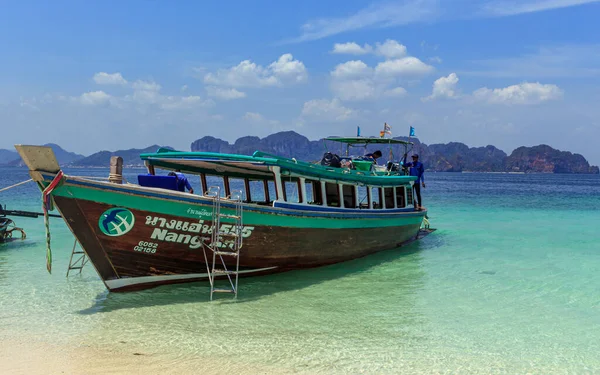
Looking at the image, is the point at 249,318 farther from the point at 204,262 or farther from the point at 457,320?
the point at 457,320

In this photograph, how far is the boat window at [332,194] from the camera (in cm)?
1327

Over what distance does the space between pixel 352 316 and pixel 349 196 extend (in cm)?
508

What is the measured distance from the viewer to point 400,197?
17000 millimetres

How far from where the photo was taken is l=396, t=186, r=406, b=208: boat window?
16.8 metres

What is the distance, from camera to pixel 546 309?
1015 cm

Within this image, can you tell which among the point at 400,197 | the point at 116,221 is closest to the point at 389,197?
the point at 400,197

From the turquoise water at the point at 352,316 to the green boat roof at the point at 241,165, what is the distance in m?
2.63

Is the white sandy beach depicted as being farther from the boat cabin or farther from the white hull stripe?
the boat cabin

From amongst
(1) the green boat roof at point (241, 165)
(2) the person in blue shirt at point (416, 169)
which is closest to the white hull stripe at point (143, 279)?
(1) the green boat roof at point (241, 165)

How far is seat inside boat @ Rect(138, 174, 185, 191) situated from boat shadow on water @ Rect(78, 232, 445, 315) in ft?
7.46

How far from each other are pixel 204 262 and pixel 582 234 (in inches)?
782

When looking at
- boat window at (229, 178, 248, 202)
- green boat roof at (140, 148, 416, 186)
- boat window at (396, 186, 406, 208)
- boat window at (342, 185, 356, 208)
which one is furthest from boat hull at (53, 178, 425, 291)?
boat window at (396, 186, 406, 208)

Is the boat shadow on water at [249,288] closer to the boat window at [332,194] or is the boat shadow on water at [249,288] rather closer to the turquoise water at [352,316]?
the turquoise water at [352,316]

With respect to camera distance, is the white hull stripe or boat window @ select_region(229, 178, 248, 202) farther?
boat window @ select_region(229, 178, 248, 202)
